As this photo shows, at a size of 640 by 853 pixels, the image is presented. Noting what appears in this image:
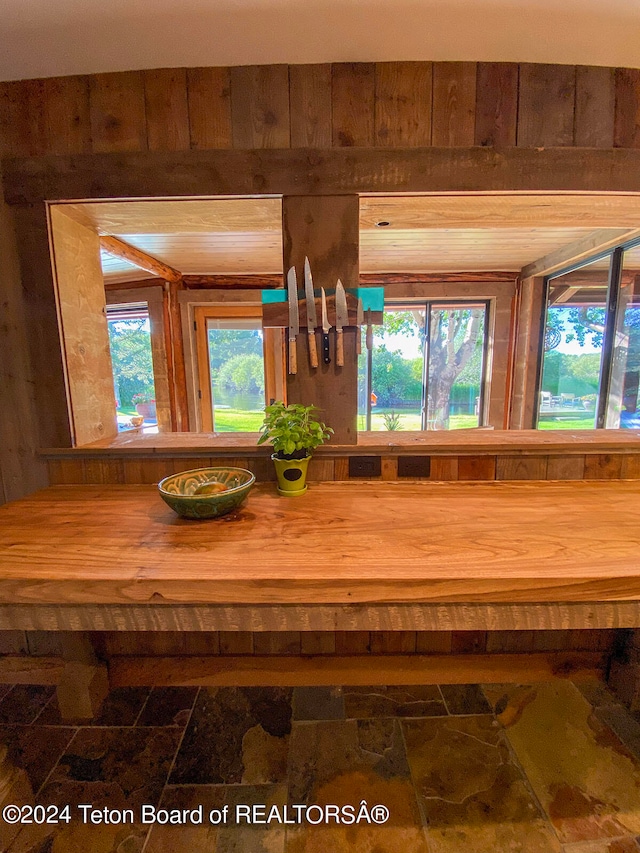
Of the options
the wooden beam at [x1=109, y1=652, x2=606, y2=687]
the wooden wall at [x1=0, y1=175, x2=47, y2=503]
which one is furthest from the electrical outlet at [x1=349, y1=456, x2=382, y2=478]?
the wooden wall at [x1=0, y1=175, x2=47, y2=503]

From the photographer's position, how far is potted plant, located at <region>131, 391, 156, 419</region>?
3928mm

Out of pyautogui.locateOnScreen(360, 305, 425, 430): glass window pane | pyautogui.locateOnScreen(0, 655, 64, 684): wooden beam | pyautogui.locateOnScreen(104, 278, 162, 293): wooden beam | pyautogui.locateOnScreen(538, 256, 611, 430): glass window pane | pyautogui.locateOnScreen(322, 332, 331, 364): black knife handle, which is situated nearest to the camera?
pyautogui.locateOnScreen(322, 332, 331, 364): black knife handle

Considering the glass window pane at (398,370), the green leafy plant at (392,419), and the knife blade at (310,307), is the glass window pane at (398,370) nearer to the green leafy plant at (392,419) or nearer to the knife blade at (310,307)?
the green leafy plant at (392,419)

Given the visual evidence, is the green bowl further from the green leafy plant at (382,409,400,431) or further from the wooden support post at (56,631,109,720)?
the green leafy plant at (382,409,400,431)

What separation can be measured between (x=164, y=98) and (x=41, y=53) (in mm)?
380

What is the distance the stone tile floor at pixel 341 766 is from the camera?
1015 mm

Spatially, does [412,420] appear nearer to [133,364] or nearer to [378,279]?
[378,279]

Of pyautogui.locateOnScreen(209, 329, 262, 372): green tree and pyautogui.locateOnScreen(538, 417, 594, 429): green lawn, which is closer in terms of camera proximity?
pyautogui.locateOnScreen(538, 417, 594, 429): green lawn

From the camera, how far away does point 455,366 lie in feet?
13.3

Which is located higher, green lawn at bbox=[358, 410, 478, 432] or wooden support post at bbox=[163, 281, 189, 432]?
wooden support post at bbox=[163, 281, 189, 432]

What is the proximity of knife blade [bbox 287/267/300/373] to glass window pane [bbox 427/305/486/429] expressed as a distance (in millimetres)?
3016

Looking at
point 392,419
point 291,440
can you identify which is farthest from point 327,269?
point 392,419

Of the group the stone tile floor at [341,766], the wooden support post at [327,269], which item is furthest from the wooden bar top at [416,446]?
the stone tile floor at [341,766]

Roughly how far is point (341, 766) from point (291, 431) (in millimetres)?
1120
